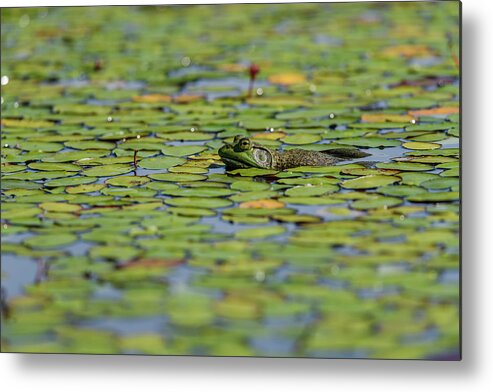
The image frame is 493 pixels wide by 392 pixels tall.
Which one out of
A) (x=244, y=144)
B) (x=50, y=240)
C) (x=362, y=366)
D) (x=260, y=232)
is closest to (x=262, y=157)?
(x=244, y=144)

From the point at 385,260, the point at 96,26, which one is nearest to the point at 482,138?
the point at 385,260

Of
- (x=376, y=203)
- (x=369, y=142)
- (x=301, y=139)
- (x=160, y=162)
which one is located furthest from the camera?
(x=301, y=139)

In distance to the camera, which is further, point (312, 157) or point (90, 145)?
point (90, 145)

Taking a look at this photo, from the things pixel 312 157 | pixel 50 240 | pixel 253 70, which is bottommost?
pixel 50 240

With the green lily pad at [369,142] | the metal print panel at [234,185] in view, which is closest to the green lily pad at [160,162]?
the metal print panel at [234,185]

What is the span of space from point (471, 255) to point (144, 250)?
130 centimetres

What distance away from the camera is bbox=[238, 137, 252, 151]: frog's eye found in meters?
4.91

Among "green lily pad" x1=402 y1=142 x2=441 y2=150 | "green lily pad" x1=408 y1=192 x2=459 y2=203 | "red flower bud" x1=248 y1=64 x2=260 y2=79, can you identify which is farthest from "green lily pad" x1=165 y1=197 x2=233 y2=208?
"red flower bud" x1=248 y1=64 x2=260 y2=79

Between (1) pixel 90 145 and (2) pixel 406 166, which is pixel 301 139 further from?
(1) pixel 90 145

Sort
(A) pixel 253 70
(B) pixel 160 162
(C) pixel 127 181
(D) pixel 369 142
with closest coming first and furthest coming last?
(C) pixel 127 181 → (B) pixel 160 162 → (D) pixel 369 142 → (A) pixel 253 70

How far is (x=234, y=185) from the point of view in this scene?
4.75 metres

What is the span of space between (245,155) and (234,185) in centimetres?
24

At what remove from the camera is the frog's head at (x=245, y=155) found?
16.2 feet

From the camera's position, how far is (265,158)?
4977 mm
